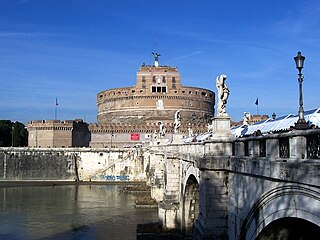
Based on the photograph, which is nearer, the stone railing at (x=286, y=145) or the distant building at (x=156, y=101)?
the stone railing at (x=286, y=145)

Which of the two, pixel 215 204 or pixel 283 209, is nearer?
pixel 283 209

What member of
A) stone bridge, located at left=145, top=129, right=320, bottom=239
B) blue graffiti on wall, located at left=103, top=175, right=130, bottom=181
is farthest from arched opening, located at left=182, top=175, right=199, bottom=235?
blue graffiti on wall, located at left=103, top=175, right=130, bottom=181

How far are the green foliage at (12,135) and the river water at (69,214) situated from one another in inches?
1304

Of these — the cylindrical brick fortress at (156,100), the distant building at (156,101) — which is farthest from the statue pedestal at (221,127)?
the cylindrical brick fortress at (156,100)

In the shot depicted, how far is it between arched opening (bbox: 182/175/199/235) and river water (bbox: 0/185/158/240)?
4627mm

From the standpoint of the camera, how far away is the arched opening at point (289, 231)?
841cm

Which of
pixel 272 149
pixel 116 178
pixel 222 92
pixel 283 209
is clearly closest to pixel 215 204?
pixel 222 92

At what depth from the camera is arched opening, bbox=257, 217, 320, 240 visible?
8.41 m

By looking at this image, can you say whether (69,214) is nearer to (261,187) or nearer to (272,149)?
(261,187)

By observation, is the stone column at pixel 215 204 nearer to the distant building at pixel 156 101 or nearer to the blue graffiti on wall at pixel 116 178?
the blue graffiti on wall at pixel 116 178

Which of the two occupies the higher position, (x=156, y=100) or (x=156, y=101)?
(x=156, y=100)

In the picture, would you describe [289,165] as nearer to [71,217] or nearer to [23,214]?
[71,217]

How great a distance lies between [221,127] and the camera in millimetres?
13359

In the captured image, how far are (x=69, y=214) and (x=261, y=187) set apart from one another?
28.6 metres
